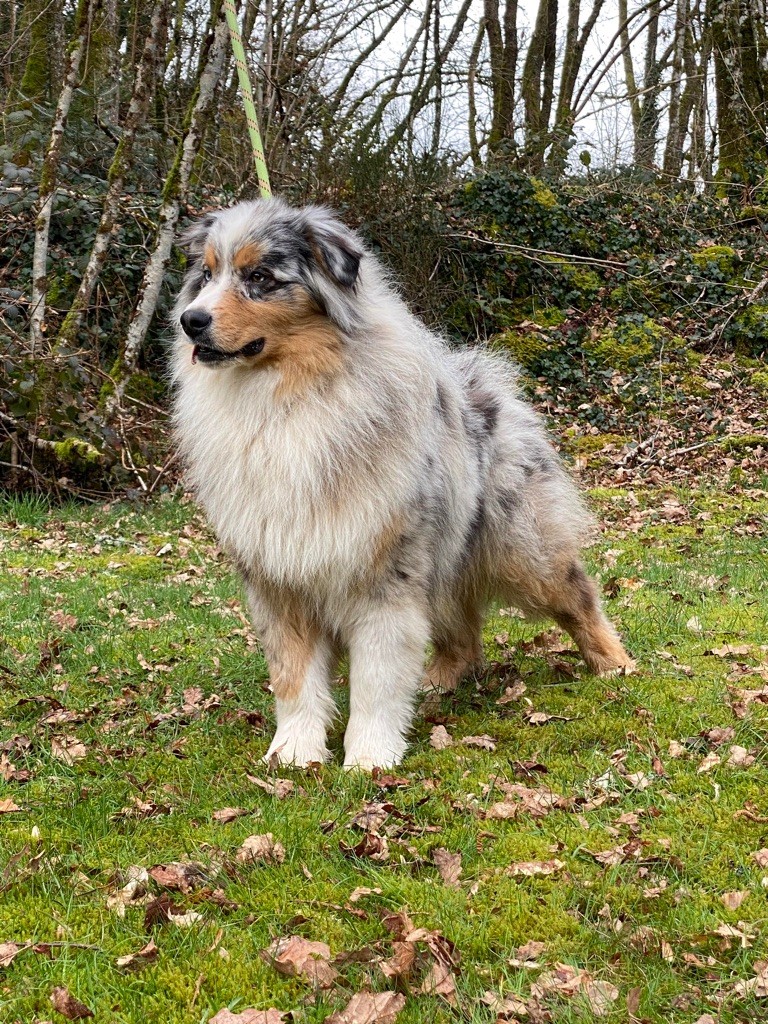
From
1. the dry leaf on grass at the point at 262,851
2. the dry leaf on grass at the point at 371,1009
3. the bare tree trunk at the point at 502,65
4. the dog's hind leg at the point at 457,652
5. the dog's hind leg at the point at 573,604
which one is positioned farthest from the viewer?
the bare tree trunk at the point at 502,65

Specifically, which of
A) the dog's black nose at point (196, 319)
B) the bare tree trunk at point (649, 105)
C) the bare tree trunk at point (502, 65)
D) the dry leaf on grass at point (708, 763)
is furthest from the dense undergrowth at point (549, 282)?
the dry leaf on grass at point (708, 763)

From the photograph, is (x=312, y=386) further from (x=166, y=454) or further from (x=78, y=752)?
(x=166, y=454)

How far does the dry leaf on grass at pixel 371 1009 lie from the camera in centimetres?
220

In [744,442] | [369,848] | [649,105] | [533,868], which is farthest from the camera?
[649,105]

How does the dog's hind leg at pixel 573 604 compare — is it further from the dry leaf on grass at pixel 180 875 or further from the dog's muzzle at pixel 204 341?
the dry leaf on grass at pixel 180 875

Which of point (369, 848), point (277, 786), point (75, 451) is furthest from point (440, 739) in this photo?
point (75, 451)

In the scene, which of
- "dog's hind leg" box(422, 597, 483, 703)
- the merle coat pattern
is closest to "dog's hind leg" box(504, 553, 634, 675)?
"dog's hind leg" box(422, 597, 483, 703)

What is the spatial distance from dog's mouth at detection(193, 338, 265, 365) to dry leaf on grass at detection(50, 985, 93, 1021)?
215cm

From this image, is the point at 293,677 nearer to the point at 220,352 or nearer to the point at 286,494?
the point at 286,494

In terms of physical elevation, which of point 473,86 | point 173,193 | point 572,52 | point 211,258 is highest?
point 572,52

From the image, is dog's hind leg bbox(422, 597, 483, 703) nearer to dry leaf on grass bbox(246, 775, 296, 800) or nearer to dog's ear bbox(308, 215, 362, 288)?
dry leaf on grass bbox(246, 775, 296, 800)

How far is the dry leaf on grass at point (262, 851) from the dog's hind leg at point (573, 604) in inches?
76.8

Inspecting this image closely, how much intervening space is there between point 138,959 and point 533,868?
1.15 metres

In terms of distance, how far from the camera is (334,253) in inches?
147
